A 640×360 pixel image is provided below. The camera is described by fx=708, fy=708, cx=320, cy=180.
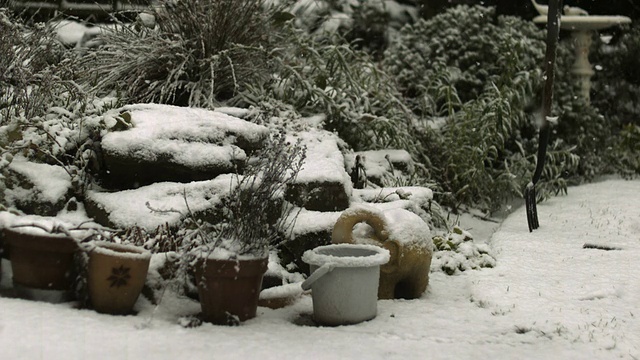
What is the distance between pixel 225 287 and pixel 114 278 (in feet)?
1.43

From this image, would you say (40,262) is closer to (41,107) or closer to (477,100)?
(41,107)

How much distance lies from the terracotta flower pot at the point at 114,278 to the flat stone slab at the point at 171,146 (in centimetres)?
82

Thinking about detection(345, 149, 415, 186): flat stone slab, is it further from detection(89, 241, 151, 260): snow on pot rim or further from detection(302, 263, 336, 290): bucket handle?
detection(89, 241, 151, 260): snow on pot rim

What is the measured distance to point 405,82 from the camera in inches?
283

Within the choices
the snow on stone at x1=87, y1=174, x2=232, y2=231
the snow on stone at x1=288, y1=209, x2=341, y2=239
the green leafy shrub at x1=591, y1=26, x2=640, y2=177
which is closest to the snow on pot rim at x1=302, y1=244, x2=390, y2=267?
the snow on stone at x1=288, y1=209, x2=341, y2=239

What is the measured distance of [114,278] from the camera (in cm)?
279

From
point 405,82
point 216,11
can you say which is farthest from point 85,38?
point 405,82

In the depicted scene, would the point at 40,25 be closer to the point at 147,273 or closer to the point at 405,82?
the point at 147,273

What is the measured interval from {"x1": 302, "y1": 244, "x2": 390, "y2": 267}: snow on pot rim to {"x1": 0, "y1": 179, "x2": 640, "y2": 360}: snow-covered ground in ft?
0.88

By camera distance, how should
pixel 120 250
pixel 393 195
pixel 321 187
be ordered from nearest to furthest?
pixel 120 250, pixel 321 187, pixel 393 195

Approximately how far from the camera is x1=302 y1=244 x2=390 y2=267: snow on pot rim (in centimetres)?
299

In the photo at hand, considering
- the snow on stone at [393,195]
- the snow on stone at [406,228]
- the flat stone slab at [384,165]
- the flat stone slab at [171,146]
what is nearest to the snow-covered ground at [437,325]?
the snow on stone at [406,228]

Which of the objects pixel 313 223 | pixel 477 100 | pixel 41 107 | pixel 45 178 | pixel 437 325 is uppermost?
pixel 477 100

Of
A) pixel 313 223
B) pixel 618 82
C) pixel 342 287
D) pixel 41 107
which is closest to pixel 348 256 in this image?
pixel 342 287
